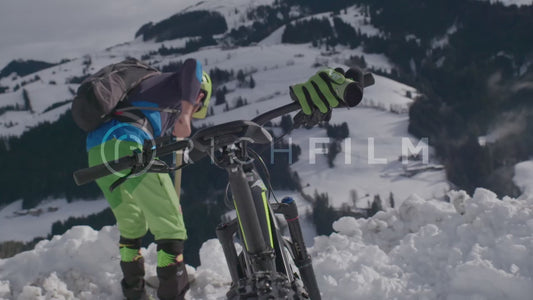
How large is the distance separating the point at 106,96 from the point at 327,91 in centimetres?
181

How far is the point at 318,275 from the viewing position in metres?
5.27

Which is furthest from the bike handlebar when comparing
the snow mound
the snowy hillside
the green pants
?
the snowy hillside

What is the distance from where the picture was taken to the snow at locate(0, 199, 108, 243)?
95.8 meters

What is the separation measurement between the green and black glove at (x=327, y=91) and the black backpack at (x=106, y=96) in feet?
5.08

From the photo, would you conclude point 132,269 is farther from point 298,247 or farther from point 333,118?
point 333,118

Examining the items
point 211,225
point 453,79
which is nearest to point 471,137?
point 453,79

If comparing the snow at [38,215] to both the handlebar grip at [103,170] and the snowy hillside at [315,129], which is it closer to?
the snowy hillside at [315,129]

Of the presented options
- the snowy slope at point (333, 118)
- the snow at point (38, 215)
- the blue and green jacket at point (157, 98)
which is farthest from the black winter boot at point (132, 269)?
the snow at point (38, 215)

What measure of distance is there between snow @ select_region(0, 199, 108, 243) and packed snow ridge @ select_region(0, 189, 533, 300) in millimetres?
91136

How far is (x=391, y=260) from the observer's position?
18.0 ft

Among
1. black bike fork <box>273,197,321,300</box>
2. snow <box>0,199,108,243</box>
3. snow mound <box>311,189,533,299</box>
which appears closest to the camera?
black bike fork <box>273,197,321,300</box>

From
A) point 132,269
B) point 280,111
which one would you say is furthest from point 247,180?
point 132,269

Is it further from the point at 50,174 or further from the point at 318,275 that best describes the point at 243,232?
the point at 50,174

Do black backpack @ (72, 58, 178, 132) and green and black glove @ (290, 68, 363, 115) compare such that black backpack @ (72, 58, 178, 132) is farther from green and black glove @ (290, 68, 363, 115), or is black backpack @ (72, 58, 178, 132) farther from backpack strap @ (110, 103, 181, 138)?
green and black glove @ (290, 68, 363, 115)
